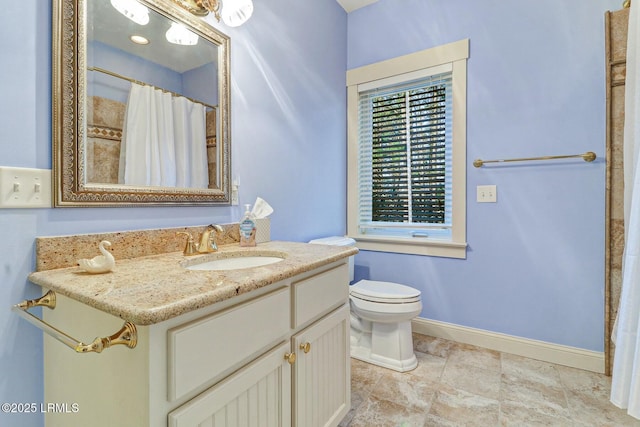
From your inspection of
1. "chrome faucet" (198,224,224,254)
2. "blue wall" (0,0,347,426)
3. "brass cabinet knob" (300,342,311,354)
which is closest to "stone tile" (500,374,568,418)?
"brass cabinet knob" (300,342,311,354)

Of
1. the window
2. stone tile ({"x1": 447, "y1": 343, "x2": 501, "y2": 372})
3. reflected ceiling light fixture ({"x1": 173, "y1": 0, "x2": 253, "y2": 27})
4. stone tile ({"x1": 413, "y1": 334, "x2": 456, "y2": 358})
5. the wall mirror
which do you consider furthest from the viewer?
the window

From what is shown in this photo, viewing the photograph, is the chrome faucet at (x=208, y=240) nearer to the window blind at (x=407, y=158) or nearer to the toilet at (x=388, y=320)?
the toilet at (x=388, y=320)

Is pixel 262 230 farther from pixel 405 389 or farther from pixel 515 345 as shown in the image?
pixel 515 345

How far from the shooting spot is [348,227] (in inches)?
104

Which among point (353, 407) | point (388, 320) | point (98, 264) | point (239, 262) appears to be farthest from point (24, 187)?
point (388, 320)

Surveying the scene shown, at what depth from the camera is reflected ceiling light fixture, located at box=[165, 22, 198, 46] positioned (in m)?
1.28

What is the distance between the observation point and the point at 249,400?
0.85 m

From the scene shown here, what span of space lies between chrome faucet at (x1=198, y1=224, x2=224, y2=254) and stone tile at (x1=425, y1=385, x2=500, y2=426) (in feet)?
4.08

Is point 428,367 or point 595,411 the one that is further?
point 428,367

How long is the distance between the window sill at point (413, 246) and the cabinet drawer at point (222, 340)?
5.20 ft

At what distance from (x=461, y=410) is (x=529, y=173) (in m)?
1.45

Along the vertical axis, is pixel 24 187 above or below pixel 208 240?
above

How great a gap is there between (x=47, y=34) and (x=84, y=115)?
0.80 feet

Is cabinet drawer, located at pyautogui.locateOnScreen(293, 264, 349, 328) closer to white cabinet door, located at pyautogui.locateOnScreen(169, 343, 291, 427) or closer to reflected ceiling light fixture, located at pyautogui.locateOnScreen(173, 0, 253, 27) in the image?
white cabinet door, located at pyautogui.locateOnScreen(169, 343, 291, 427)
